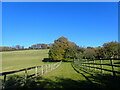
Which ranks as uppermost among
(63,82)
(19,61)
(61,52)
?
(61,52)

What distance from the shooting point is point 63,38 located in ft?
250

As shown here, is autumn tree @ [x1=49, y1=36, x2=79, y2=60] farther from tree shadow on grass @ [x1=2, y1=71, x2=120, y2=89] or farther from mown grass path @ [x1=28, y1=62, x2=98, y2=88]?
tree shadow on grass @ [x1=2, y1=71, x2=120, y2=89]

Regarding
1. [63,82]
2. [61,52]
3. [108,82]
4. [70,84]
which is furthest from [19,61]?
[108,82]

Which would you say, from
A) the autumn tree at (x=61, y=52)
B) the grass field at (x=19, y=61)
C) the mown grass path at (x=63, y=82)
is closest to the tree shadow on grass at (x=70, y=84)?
the mown grass path at (x=63, y=82)

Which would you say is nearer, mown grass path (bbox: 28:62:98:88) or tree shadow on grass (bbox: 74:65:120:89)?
tree shadow on grass (bbox: 74:65:120:89)

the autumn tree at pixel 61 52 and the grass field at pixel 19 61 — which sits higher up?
the autumn tree at pixel 61 52

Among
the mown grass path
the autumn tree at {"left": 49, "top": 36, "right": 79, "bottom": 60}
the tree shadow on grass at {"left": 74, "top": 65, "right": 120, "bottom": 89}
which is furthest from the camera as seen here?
the autumn tree at {"left": 49, "top": 36, "right": 79, "bottom": 60}

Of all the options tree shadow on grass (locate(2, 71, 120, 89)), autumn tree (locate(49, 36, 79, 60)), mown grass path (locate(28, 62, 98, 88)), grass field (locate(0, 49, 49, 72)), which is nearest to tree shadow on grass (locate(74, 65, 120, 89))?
tree shadow on grass (locate(2, 71, 120, 89))

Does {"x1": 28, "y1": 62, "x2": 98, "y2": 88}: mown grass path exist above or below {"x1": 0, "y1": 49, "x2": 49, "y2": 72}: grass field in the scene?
above

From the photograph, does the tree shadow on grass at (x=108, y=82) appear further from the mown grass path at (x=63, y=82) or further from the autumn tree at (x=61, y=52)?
the autumn tree at (x=61, y=52)

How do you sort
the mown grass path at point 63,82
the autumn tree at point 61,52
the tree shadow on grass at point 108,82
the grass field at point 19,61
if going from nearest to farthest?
the tree shadow on grass at point 108,82 < the mown grass path at point 63,82 < the grass field at point 19,61 < the autumn tree at point 61,52

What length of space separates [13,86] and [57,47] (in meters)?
50.5

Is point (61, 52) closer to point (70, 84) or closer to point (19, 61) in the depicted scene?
point (19, 61)

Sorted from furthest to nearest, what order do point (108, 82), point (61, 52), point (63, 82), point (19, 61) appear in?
point (61, 52) → point (19, 61) → point (63, 82) → point (108, 82)
